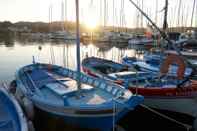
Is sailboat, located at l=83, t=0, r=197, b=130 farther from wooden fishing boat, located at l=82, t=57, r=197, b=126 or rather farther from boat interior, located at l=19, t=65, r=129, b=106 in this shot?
boat interior, located at l=19, t=65, r=129, b=106

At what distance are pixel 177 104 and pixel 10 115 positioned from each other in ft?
20.4

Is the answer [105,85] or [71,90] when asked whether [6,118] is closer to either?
[71,90]

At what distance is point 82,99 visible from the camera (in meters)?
7.89

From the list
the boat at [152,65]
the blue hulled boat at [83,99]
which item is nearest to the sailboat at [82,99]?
the blue hulled boat at [83,99]

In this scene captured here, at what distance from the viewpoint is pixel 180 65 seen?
10102mm

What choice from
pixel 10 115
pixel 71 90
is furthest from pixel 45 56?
pixel 10 115

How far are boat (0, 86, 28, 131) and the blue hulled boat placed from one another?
79 cm

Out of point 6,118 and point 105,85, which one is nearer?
point 6,118

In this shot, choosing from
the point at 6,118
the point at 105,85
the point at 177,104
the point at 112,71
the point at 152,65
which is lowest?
the point at 177,104

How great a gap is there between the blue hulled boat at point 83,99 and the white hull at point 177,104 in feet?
6.96

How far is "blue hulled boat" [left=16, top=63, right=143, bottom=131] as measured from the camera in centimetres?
708

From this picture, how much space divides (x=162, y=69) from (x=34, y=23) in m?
126

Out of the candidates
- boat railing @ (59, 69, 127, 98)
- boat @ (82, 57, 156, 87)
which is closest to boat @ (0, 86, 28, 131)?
boat railing @ (59, 69, 127, 98)

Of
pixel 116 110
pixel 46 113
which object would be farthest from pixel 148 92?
pixel 46 113
